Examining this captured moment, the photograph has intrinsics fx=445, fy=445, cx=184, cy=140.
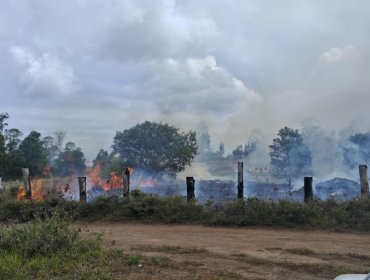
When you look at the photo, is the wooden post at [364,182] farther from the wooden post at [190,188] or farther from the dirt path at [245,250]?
the wooden post at [190,188]

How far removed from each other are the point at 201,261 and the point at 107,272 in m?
1.93

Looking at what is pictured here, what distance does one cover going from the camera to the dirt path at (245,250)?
7.32m

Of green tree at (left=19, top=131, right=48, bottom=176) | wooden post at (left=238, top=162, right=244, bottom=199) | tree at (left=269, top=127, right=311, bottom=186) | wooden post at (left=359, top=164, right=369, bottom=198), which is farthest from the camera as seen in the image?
green tree at (left=19, top=131, right=48, bottom=176)

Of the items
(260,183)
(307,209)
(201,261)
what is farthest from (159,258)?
(260,183)

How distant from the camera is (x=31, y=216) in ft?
49.6

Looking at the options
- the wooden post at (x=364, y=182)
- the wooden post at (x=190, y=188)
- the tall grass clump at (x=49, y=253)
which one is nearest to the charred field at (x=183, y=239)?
the tall grass clump at (x=49, y=253)

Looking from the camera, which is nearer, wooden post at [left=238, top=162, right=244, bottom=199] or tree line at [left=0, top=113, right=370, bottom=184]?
wooden post at [left=238, top=162, right=244, bottom=199]

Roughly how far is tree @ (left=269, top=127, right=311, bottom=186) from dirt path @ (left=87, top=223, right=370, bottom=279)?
13.0m

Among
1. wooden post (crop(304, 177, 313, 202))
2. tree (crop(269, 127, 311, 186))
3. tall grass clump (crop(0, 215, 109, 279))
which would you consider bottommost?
tall grass clump (crop(0, 215, 109, 279))

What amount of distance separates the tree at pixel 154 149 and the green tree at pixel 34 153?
458 cm

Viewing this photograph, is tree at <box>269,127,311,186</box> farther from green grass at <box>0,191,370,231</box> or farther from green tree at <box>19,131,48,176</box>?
green tree at <box>19,131,48,176</box>

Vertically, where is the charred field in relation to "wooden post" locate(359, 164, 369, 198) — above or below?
below

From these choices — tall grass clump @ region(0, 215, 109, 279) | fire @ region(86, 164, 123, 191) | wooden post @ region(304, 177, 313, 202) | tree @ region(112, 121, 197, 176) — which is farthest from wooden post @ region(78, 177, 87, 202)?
tree @ region(112, 121, 197, 176)

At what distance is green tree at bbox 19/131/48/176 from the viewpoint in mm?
27500
